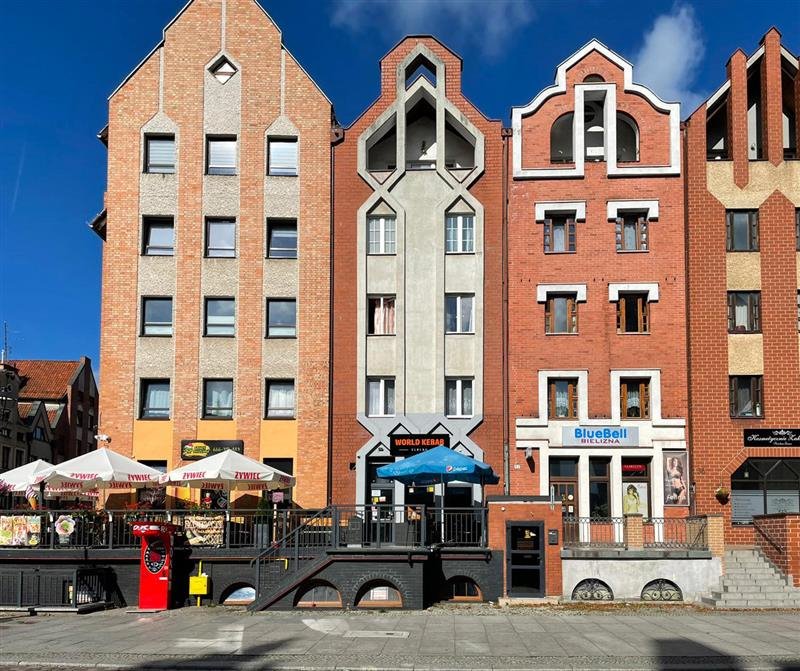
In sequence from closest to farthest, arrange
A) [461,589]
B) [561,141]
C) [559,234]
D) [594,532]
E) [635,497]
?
[461,589], [594,532], [635,497], [559,234], [561,141]

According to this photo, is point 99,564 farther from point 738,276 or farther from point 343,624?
point 738,276

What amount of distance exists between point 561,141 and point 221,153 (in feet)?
40.6

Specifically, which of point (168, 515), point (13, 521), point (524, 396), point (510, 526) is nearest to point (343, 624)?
point (510, 526)

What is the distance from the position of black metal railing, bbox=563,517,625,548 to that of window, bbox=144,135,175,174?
62.1 feet

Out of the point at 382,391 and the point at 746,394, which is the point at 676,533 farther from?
the point at 382,391

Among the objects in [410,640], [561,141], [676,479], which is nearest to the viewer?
[410,640]

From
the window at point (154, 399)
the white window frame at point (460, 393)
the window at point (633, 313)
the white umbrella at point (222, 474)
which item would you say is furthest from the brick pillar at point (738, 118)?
the window at point (154, 399)

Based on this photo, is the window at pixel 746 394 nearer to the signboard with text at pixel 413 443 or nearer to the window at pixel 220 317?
the signboard with text at pixel 413 443

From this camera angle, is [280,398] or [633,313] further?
[280,398]

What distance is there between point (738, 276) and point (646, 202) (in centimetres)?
391

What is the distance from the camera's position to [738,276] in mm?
31547

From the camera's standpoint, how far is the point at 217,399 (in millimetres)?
33312

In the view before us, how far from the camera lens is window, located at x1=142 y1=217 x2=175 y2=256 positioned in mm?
34062

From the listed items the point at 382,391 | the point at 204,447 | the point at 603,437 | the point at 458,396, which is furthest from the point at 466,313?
the point at 204,447
